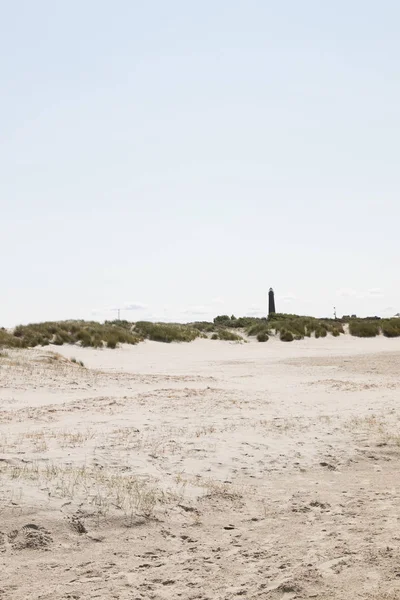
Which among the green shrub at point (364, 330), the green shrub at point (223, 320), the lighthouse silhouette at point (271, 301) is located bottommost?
the green shrub at point (364, 330)

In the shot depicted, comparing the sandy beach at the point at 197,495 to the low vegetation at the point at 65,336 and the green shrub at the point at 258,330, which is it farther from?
the green shrub at the point at 258,330

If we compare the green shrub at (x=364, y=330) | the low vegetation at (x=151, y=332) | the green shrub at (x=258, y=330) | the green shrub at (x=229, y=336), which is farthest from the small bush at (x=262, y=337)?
the green shrub at (x=364, y=330)

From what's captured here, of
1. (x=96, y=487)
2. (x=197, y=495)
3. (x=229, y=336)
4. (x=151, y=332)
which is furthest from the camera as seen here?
(x=229, y=336)

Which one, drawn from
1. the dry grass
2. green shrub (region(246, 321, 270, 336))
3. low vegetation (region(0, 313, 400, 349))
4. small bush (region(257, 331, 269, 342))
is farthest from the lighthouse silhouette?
the dry grass

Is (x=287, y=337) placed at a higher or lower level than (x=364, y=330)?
lower

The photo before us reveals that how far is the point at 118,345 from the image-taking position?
31.1 m

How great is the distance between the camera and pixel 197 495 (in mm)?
7766

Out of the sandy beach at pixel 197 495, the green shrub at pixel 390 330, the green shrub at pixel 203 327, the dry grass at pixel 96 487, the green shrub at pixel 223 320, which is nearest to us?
the sandy beach at pixel 197 495

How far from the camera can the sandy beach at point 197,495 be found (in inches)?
220

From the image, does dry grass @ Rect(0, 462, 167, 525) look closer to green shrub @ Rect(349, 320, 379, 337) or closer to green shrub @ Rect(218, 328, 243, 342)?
green shrub @ Rect(218, 328, 243, 342)

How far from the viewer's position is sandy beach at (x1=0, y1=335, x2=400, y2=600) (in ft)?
18.3

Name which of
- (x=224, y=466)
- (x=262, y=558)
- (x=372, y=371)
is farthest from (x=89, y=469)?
(x=372, y=371)

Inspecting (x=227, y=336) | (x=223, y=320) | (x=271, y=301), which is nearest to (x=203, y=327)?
(x=227, y=336)

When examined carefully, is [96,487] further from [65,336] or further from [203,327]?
[203,327]
